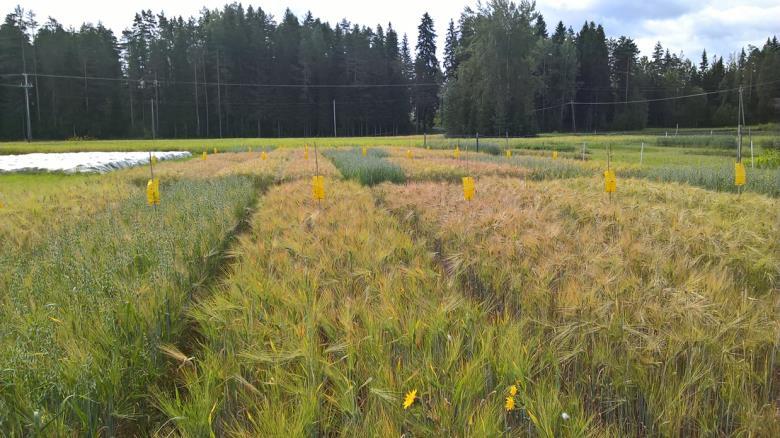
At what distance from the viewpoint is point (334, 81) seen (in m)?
76.3

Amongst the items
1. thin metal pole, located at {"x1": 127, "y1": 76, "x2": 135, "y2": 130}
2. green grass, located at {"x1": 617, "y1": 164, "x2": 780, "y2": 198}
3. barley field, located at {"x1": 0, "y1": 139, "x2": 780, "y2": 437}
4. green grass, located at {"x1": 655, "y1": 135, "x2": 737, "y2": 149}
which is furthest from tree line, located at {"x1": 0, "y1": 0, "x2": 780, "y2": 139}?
barley field, located at {"x1": 0, "y1": 139, "x2": 780, "y2": 437}

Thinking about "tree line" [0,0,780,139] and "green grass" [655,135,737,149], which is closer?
"green grass" [655,135,737,149]

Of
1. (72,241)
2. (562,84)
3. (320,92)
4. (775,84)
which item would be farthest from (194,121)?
(775,84)

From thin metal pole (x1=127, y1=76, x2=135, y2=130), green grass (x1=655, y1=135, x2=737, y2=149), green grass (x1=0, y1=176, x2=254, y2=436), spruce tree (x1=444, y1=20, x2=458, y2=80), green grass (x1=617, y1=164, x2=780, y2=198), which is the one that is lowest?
green grass (x1=0, y1=176, x2=254, y2=436)

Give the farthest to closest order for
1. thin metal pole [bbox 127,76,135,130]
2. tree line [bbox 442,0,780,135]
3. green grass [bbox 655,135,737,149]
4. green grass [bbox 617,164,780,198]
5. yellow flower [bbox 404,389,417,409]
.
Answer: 1. thin metal pole [bbox 127,76,135,130]
2. tree line [bbox 442,0,780,135]
3. green grass [bbox 655,135,737,149]
4. green grass [bbox 617,164,780,198]
5. yellow flower [bbox 404,389,417,409]

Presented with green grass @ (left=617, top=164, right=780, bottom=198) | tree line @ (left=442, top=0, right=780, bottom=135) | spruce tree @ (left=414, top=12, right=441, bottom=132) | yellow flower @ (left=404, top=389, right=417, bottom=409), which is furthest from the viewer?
spruce tree @ (left=414, top=12, right=441, bottom=132)

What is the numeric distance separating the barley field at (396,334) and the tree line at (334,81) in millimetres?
50382

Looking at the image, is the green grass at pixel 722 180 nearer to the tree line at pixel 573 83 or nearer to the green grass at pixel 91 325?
the green grass at pixel 91 325

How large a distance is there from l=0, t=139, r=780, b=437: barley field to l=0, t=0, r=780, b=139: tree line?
5038 centimetres

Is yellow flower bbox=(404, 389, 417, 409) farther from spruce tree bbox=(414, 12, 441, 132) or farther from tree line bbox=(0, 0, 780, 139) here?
spruce tree bbox=(414, 12, 441, 132)

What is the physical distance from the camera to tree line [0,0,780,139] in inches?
2200

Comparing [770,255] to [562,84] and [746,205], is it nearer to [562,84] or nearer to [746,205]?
[746,205]

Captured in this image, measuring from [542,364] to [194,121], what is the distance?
73568 millimetres

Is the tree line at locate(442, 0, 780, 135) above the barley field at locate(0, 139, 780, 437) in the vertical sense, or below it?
above
